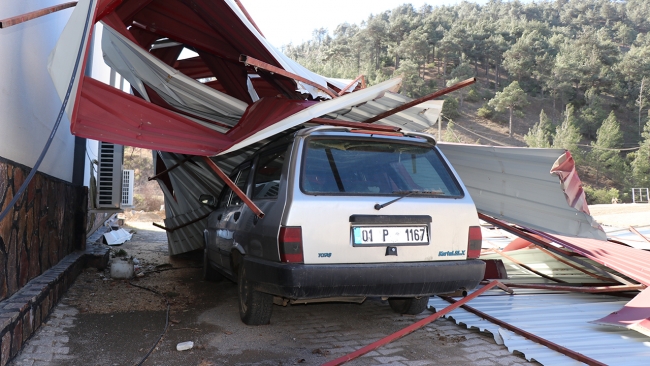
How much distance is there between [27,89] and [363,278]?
3786mm

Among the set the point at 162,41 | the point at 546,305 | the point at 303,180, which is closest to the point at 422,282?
the point at 303,180

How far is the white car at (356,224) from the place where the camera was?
142 inches

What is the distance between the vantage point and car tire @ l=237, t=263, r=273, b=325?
440 cm

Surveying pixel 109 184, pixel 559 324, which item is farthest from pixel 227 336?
pixel 109 184

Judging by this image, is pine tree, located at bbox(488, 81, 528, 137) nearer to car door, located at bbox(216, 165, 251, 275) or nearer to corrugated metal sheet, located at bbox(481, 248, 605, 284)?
corrugated metal sheet, located at bbox(481, 248, 605, 284)

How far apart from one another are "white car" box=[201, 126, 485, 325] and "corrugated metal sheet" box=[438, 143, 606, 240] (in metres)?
1.34

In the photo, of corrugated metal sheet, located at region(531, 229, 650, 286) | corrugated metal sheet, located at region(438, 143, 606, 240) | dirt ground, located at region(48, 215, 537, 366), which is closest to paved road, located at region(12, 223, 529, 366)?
dirt ground, located at region(48, 215, 537, 366)

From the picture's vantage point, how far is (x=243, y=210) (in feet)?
15.4

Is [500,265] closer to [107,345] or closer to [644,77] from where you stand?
[107,345]

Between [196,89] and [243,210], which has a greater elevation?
[196,89]

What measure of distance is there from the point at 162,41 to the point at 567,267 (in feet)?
21.2

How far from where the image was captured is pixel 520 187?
17.9 ft

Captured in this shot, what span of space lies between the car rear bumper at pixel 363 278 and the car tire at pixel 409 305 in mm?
1050

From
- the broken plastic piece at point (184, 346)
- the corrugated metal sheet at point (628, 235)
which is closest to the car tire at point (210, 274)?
the broken plastic piece at point (184, 346)
